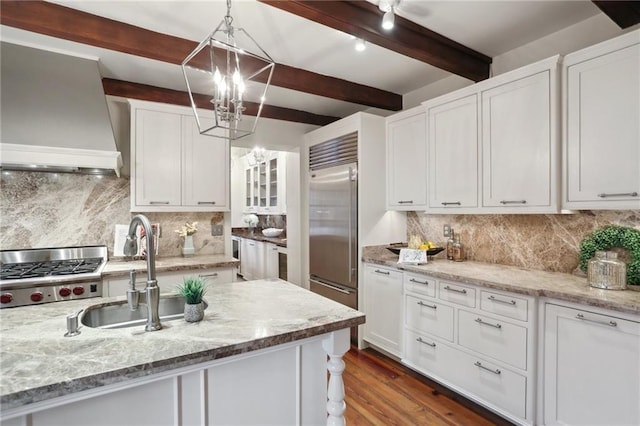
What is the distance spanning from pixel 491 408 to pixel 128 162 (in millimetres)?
3652

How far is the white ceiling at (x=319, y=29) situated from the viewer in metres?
2.00

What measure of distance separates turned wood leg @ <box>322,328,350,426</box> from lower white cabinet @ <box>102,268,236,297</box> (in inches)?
50.9

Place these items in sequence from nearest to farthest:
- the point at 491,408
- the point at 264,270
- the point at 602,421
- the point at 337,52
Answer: the point at 602,421, the point at 491,408, the point at 337,52, the point at 264,270

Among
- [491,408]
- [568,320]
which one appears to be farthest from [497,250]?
[491,408]

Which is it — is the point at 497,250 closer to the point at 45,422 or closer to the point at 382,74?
the point at 382,74

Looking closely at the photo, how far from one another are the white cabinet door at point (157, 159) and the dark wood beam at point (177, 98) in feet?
1.31

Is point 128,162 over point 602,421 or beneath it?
over

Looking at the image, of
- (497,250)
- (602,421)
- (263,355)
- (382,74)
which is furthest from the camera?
(382,74)

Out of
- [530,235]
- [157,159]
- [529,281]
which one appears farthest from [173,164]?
[530,235]

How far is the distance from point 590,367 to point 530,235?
1048 mm

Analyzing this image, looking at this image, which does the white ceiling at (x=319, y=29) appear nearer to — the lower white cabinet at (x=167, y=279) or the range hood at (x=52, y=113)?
the range hood at (x=52, y=113)

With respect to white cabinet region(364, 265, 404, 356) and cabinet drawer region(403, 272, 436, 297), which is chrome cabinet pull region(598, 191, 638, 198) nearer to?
cabinet drawer region(403, 272, 436, 297)

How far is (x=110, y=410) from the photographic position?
3.41 ft

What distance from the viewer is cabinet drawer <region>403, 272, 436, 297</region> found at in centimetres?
253
